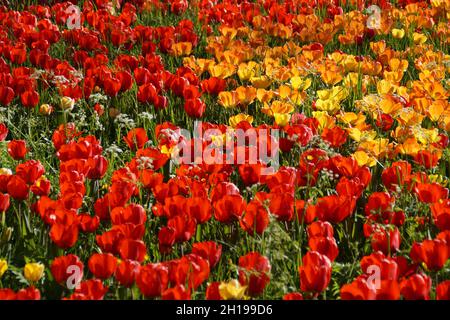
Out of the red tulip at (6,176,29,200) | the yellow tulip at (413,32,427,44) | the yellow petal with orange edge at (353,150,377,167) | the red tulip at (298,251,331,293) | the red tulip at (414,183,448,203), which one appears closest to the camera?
the red tulip at (298,251,331,293)

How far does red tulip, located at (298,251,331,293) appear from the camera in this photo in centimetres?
198

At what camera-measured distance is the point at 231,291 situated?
6.30 ft

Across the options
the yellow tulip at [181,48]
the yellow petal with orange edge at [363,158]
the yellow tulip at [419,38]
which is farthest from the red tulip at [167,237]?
the yellow tulip at [419,38]

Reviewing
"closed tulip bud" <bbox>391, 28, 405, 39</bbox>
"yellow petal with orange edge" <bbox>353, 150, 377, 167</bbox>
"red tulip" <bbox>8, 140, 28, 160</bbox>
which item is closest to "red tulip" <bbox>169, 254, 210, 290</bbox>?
"yellow petal with orange edge" <bbox>353, 150, 377, 167</bbox>

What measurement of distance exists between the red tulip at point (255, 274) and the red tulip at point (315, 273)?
89mm

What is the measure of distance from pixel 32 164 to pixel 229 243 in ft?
2.15

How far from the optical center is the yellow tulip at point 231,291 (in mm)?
1919

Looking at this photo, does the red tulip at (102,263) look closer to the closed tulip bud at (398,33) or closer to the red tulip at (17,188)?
the red tulip at (17,188)

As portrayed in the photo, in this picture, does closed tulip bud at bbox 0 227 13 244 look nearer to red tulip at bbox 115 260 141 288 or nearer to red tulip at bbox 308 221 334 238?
red tulip at bbox 115 260 141 288

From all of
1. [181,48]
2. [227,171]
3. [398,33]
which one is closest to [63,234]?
[227,171]

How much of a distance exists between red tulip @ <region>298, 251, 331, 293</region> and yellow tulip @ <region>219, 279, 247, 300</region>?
161 millimetres

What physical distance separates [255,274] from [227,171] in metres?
0.77

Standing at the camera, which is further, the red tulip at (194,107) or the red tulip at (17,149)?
the red tulip at (194,107)

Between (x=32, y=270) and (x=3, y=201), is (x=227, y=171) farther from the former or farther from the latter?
(x=32, y=270)
